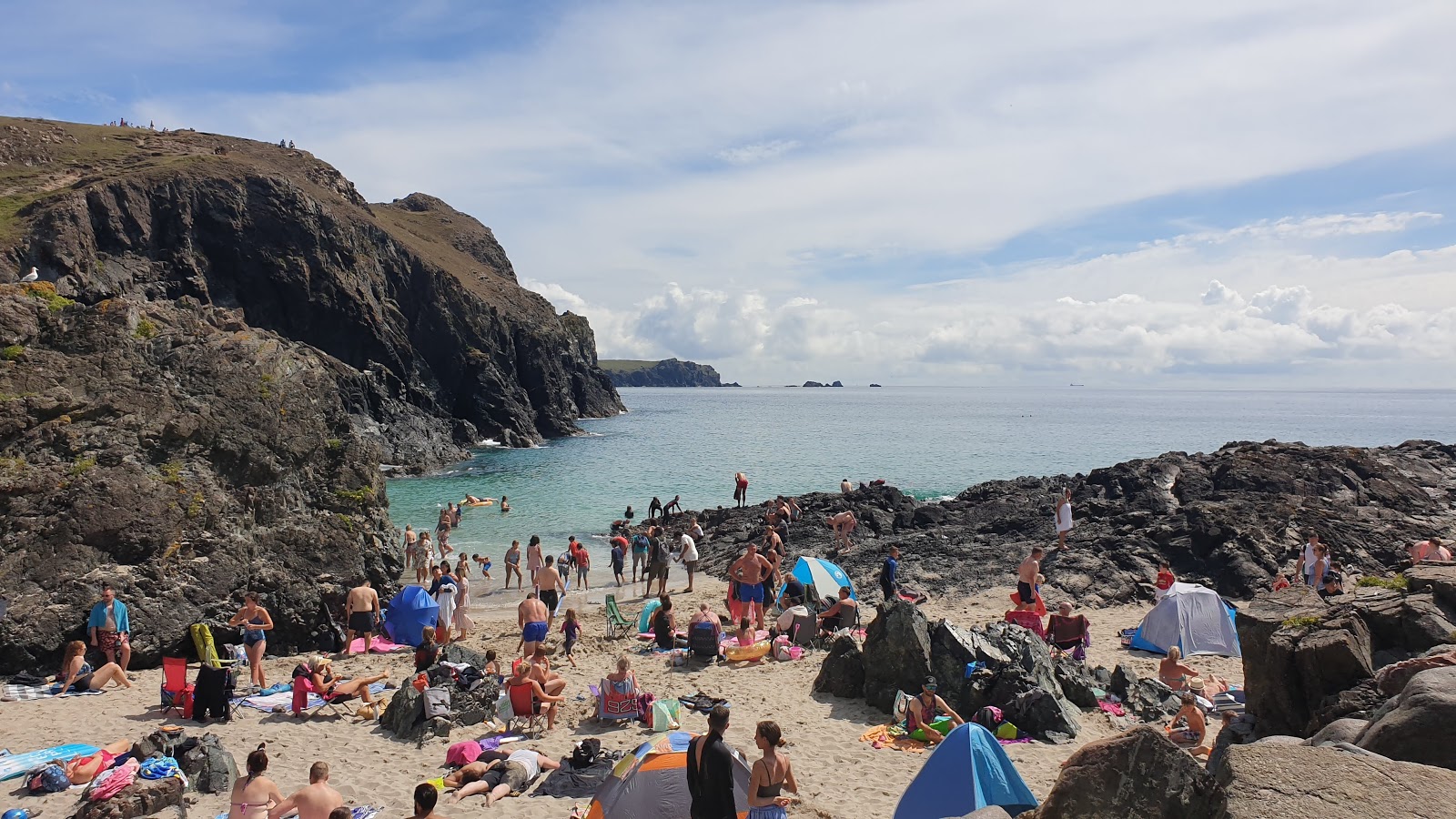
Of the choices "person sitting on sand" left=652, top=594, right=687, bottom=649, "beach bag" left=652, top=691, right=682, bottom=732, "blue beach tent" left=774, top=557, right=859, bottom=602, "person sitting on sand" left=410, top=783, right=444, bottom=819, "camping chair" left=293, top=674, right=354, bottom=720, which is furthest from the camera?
"blue beach tent" left=774, top=557, right=859, bottom=602

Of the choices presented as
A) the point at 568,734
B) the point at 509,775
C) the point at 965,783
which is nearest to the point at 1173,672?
the point at 965,783

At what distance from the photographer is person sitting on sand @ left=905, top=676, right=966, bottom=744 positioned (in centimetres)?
957

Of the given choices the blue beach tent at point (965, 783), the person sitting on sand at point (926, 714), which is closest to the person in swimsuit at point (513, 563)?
the person sitting on sand at point (926, 714)

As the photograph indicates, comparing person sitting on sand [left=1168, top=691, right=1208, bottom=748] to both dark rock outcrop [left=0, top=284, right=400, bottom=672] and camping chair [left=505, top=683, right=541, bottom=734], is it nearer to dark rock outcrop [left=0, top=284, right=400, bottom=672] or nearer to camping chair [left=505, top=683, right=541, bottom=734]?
camping chair [left=505, top=683, right=541, bottom=734]

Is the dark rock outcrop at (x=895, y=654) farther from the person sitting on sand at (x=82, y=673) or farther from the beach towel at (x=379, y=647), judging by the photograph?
the person sitting on sand at (x=82, y=673)

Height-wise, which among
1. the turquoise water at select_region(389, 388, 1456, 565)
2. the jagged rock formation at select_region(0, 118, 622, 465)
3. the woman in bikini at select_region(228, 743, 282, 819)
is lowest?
the turquoise water at select_region(389, 388, 1456, 565)

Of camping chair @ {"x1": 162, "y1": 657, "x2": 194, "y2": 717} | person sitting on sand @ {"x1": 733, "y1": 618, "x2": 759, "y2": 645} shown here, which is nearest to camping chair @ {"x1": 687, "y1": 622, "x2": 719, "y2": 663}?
person sitting on sand @ {"x1": 733, "y1": 618, "x2": 759, "y2": 645}

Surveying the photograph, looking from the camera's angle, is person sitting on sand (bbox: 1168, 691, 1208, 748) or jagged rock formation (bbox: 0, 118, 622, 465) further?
jagged rock formation (bbox: 0, 118, 622, 465)

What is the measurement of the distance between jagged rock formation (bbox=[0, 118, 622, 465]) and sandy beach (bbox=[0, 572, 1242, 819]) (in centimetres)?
3174

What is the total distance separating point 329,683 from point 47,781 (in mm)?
3165

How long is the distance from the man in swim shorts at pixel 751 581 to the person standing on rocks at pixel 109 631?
9.23m

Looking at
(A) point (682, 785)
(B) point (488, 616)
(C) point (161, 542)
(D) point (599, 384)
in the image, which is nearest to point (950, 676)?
(A) point (682, 785)

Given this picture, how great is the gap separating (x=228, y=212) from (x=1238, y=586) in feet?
192

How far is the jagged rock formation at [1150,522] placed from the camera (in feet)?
61.3
